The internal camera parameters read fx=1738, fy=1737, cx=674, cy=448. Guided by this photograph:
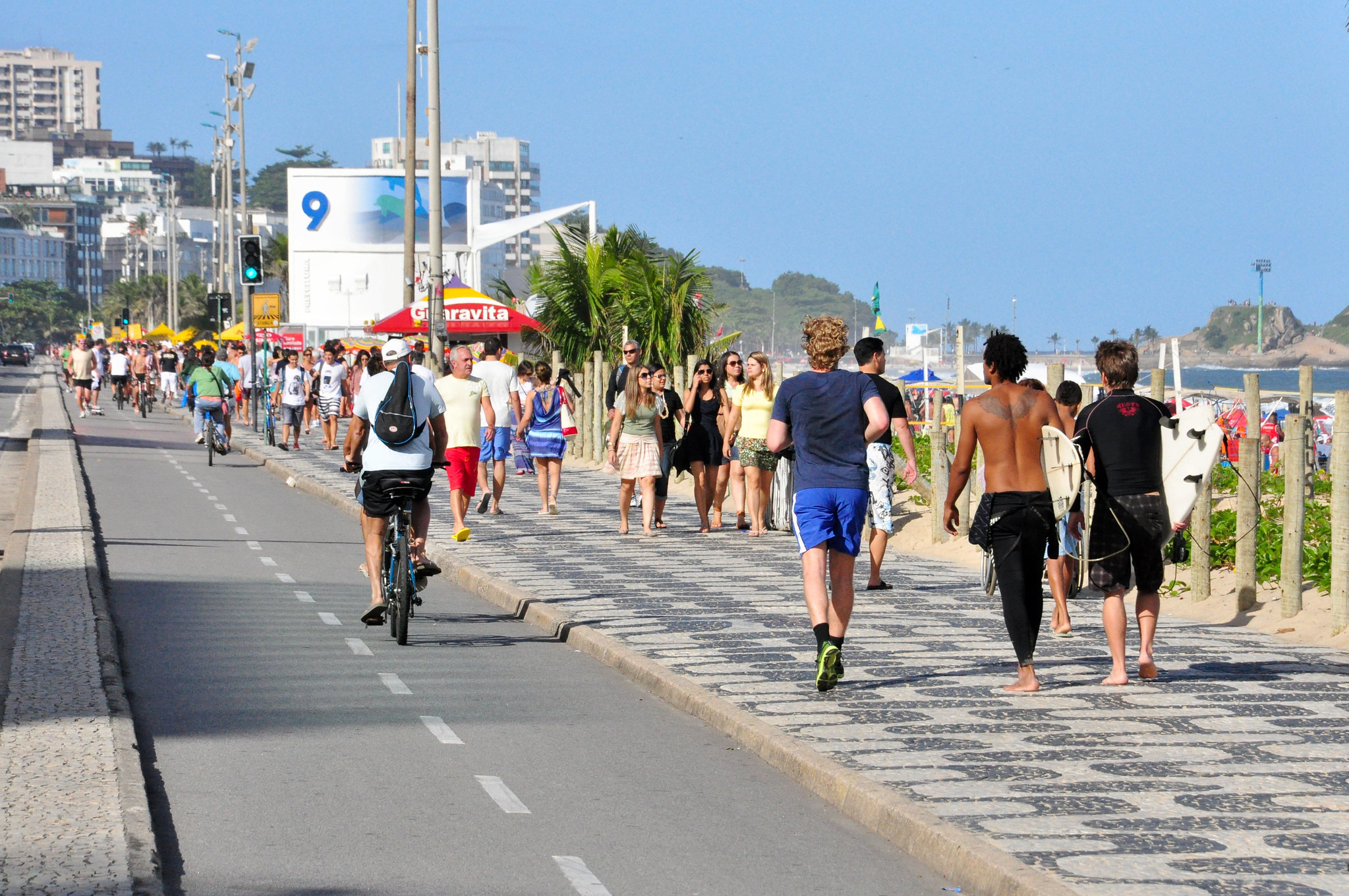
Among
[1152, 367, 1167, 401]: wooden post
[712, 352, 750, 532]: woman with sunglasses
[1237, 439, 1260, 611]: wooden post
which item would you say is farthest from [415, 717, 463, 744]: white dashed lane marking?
[712, 352, 750, 532]: woman with sunglasses

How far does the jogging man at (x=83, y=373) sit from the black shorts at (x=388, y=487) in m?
31.3

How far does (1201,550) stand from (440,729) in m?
6.28

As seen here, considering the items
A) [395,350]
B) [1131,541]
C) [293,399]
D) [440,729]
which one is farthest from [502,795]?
[293,399]

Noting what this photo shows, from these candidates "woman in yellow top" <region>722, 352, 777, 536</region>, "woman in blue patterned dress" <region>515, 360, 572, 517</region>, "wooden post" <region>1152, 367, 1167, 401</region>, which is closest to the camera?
"wooden post" <region>1152, 367, 1167, 401</region>

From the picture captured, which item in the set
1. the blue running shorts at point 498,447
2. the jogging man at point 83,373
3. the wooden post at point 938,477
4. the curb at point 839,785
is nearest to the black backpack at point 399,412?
the curb at point 839,785

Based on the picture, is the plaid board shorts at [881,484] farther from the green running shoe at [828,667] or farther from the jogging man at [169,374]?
the jogging man at [169,374]

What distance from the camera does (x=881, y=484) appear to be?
12.9 m

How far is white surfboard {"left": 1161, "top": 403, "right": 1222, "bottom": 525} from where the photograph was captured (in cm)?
885

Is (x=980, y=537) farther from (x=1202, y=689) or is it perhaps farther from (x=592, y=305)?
(x=592, y=305)

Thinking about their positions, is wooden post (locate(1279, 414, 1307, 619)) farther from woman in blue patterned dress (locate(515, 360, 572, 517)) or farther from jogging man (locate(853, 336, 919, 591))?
woman in blue patterned dress (locate(515, 360, 572, 517))

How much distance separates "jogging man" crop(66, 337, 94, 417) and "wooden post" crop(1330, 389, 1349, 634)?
34.4 metres

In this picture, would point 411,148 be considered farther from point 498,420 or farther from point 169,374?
point 169,374

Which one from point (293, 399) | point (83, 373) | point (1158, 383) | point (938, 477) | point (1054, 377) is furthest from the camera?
point (83, 373)

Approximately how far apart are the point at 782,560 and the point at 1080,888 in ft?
32.3
